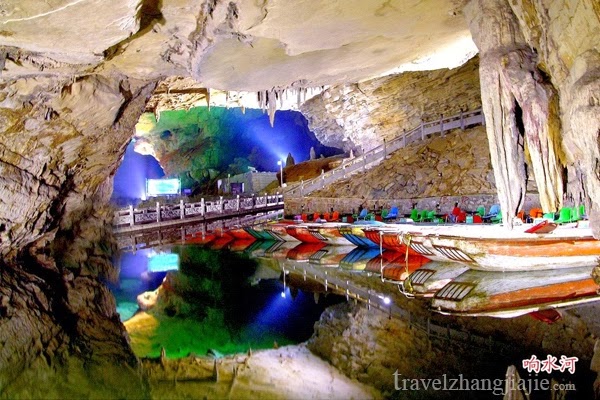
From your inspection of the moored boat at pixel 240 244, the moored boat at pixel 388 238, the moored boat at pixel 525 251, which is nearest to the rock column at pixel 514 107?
the moored boat at pixel 525 251

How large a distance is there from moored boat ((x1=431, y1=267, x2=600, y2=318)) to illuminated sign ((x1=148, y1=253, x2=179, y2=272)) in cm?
628

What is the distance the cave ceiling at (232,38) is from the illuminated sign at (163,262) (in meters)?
4.29

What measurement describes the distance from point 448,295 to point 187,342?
3564 millimetres

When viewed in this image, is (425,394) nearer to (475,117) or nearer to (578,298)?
(578,298)

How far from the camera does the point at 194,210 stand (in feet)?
64.2

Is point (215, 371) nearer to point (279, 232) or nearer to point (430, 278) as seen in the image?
point (430, 278)

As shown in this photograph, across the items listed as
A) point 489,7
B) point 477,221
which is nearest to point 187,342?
point 489,7

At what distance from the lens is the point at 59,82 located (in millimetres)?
7340

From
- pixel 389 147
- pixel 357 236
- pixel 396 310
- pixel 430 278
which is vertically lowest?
pixel 396 310

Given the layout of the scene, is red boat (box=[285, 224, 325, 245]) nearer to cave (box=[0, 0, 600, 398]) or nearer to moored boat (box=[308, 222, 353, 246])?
moored boat (box=[308, 222, 353, 246])

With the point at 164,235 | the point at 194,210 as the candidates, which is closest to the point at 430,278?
the point at 164,235

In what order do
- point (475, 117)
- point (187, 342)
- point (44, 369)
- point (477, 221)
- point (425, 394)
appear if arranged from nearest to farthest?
point (425, 394) < point (44, 369) < point (187, 342) < point (477, 221) < point (475, 117)

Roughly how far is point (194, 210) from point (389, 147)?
958 centimetres

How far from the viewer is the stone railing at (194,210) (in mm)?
16281
